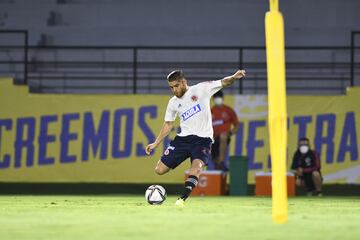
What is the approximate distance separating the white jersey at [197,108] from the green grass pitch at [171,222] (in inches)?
61.7

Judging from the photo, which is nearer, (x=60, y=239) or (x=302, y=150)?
(x=60, y=239)

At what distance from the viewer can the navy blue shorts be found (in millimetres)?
16625

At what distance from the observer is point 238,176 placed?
72.8 feet

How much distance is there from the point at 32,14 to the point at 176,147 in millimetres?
13914

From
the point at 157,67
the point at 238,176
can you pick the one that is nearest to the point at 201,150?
the point at 238,176

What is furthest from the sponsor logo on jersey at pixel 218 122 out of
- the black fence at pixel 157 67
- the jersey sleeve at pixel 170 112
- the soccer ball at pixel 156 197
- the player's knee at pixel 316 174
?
the soccer ball at pixel 156 197

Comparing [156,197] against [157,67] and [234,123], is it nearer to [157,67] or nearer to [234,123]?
[234,123]

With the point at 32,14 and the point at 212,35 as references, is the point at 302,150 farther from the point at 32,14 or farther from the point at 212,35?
the point at 32,14

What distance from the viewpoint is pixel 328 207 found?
52.3 feet

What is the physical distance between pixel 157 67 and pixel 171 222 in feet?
55.3

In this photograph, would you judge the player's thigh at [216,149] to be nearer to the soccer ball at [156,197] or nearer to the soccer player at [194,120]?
the soccer player at [194,120]

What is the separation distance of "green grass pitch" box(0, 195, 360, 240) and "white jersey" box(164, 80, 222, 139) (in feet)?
5.14

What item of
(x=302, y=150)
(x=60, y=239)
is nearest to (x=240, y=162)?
A: (x=302, y=150)

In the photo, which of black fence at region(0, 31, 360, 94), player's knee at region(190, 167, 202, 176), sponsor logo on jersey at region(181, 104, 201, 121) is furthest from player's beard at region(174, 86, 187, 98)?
black fence at region(0, 31, 360, 94)
